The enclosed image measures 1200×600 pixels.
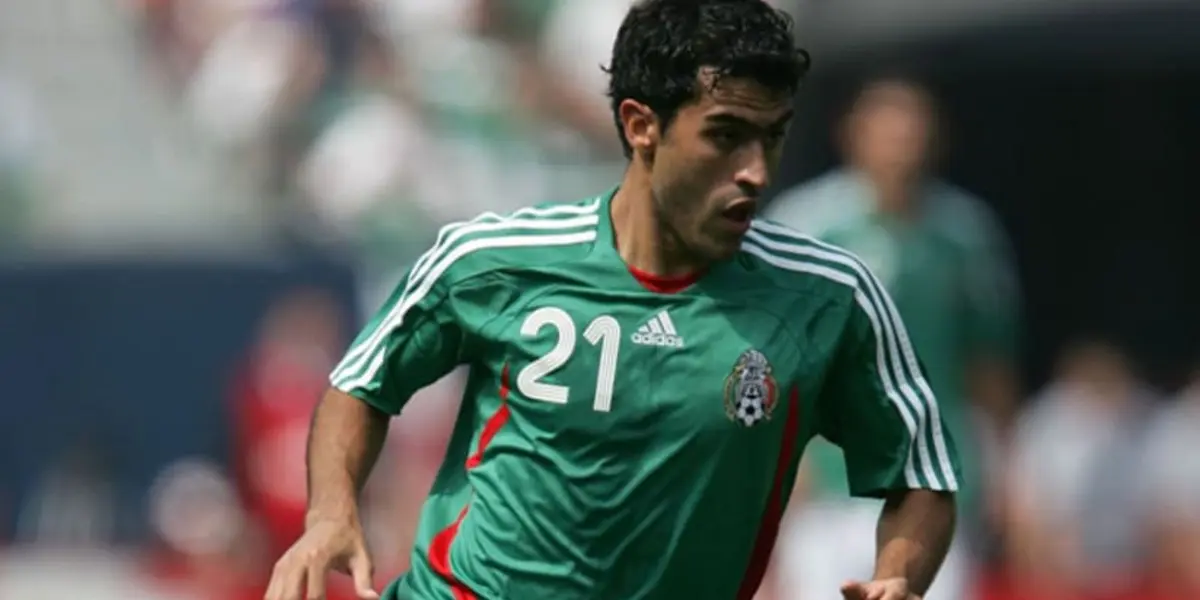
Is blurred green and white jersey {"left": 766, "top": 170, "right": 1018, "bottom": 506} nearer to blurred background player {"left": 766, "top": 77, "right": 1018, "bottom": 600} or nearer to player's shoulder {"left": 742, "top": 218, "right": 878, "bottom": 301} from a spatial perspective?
blurred background player {"left": 766, "top": 77, "right": 1018, "bottom": 600}

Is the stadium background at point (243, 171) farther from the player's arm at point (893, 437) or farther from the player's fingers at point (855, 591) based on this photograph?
the player's fingers at point (855, 591)

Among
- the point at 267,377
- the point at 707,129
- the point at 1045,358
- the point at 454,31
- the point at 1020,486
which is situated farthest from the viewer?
the point at 1045,358

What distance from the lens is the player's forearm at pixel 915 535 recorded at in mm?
5395

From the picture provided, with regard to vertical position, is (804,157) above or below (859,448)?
below

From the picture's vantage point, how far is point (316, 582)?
5156mm

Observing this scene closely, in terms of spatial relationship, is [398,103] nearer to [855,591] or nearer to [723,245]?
[723,245]

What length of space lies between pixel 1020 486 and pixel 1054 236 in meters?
3.47

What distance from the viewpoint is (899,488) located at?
216 inches

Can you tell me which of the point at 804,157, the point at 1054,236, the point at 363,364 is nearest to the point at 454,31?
the point at 804,157

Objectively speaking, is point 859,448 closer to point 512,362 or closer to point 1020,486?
point 512,362

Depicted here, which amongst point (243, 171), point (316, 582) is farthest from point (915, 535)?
point (243, 171)

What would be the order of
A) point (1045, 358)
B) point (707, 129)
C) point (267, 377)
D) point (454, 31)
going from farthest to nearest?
point (1045, 358) < point (454, 31) < point (267, 377) < point (707, 129)

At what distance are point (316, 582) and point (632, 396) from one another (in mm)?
697

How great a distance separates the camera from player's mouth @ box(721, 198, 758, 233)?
5.25 metres
